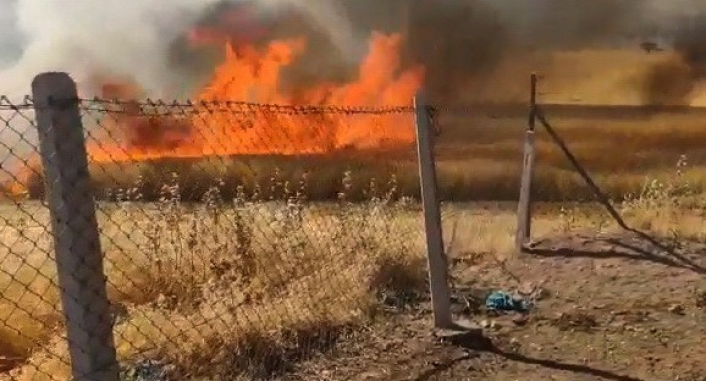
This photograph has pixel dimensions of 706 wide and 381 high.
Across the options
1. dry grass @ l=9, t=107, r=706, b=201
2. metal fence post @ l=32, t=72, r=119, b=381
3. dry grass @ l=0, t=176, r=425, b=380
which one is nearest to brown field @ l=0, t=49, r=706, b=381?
dry grass @ l=0, t=176, r=425, b=380

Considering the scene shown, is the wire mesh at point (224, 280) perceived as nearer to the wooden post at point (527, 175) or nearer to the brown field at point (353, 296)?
the brown field at point (353, 296)

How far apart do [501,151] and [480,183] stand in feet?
2.94

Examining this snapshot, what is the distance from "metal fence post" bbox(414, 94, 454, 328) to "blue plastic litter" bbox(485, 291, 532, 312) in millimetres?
759

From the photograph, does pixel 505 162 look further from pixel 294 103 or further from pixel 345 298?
pixel 345 298

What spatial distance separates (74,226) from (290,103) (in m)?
13.9

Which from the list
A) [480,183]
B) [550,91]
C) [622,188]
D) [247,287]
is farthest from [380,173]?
[247,287]

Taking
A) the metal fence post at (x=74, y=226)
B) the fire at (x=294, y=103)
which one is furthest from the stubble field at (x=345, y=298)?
the fire at (x=294, y=103)

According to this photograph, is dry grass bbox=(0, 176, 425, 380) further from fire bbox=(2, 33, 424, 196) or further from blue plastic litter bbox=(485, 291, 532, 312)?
fire bbox=(2, 33, 424, 196)

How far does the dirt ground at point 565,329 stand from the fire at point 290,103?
6327 millimetres

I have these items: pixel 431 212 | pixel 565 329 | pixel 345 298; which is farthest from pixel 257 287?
pixel 565 329

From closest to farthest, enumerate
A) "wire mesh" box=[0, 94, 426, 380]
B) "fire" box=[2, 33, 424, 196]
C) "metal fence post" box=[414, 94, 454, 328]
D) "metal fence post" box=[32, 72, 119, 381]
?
"metal fence post" box=[32, 72, 119, 381] → "wire mesh" box=[0, 94, 426, 380] → "metal fence post" box=[414, 94, 454, 328] → "fire" box=[2, 33, 424, 196]

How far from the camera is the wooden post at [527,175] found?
25.3ft

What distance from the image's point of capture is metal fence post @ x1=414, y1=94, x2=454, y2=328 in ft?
17.8

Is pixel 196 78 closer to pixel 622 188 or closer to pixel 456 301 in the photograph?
pixel 622 188
